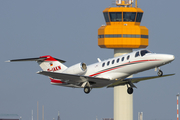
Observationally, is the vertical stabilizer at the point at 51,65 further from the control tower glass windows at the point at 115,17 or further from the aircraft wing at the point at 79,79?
the control tower glass windows at the point at 115,17

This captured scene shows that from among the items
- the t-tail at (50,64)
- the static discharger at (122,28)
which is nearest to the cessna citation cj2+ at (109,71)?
Answer: the t-tail at (50,64)

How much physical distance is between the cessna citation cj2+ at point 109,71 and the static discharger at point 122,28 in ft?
129

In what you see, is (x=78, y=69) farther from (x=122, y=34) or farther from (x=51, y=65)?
(x=122, y=34)

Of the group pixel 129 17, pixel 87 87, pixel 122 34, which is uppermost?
pixel 129 17

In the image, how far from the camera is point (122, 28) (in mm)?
94688

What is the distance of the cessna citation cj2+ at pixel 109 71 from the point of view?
162 ft

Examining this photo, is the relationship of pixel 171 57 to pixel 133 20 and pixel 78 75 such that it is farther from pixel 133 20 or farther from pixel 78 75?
pixel 133 20

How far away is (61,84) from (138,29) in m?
42.0

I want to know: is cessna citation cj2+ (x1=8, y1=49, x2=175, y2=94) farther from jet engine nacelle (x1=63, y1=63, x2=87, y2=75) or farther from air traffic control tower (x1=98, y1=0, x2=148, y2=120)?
air traffic control tower (x1=98, y1=0, x2=148, y2=120)

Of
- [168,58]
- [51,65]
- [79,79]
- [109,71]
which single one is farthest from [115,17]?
[168,58]

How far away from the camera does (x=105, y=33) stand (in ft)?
312

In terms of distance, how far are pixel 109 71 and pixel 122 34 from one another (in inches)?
1710

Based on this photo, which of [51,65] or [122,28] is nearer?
[51,65]

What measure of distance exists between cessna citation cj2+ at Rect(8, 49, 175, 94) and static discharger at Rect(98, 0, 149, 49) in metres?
39.4
